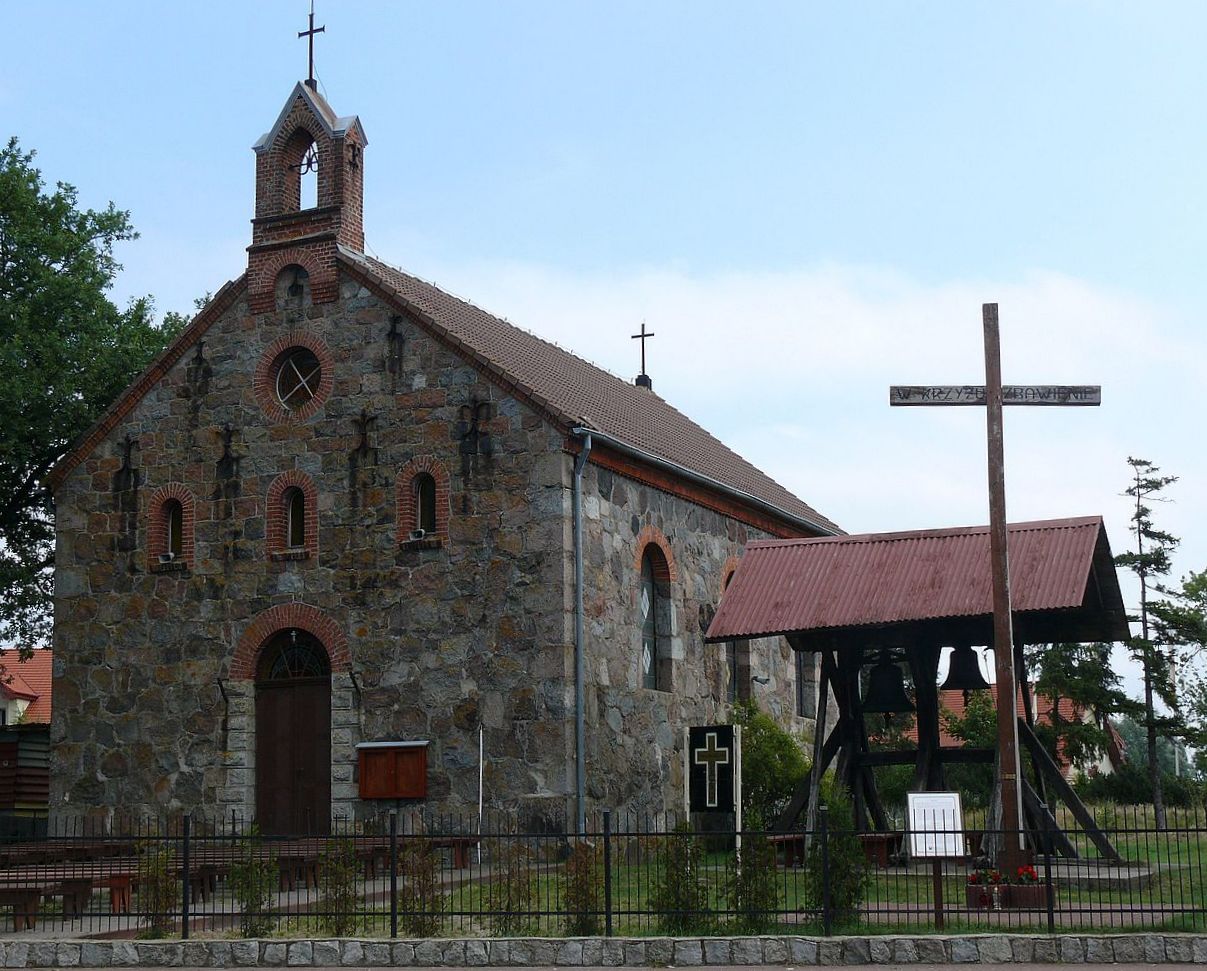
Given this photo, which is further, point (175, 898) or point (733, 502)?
A: point (733, 502)

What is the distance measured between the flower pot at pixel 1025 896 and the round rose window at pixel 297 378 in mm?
13045

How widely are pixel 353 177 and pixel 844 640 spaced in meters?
10.5

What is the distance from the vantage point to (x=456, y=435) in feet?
74.9

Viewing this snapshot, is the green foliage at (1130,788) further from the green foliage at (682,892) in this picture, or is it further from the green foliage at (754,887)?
the green foliage at (682,892)

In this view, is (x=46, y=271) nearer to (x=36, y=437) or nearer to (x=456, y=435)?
(x=36, y=437)

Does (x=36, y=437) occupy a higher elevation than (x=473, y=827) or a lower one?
higher

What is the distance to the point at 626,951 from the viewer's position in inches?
560

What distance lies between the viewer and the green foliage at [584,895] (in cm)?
1473

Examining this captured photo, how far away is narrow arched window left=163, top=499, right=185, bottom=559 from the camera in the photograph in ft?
81.9

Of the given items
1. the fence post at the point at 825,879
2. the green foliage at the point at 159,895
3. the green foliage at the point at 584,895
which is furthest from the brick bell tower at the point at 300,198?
the fence post at the point at 825,879

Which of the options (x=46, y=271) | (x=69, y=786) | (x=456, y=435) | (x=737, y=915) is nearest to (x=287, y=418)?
(x=456, y=435)

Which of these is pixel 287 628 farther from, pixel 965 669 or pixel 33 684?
pixel 33 684

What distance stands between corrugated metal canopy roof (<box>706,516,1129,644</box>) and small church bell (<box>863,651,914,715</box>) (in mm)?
1073

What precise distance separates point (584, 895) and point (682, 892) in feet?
3.04
